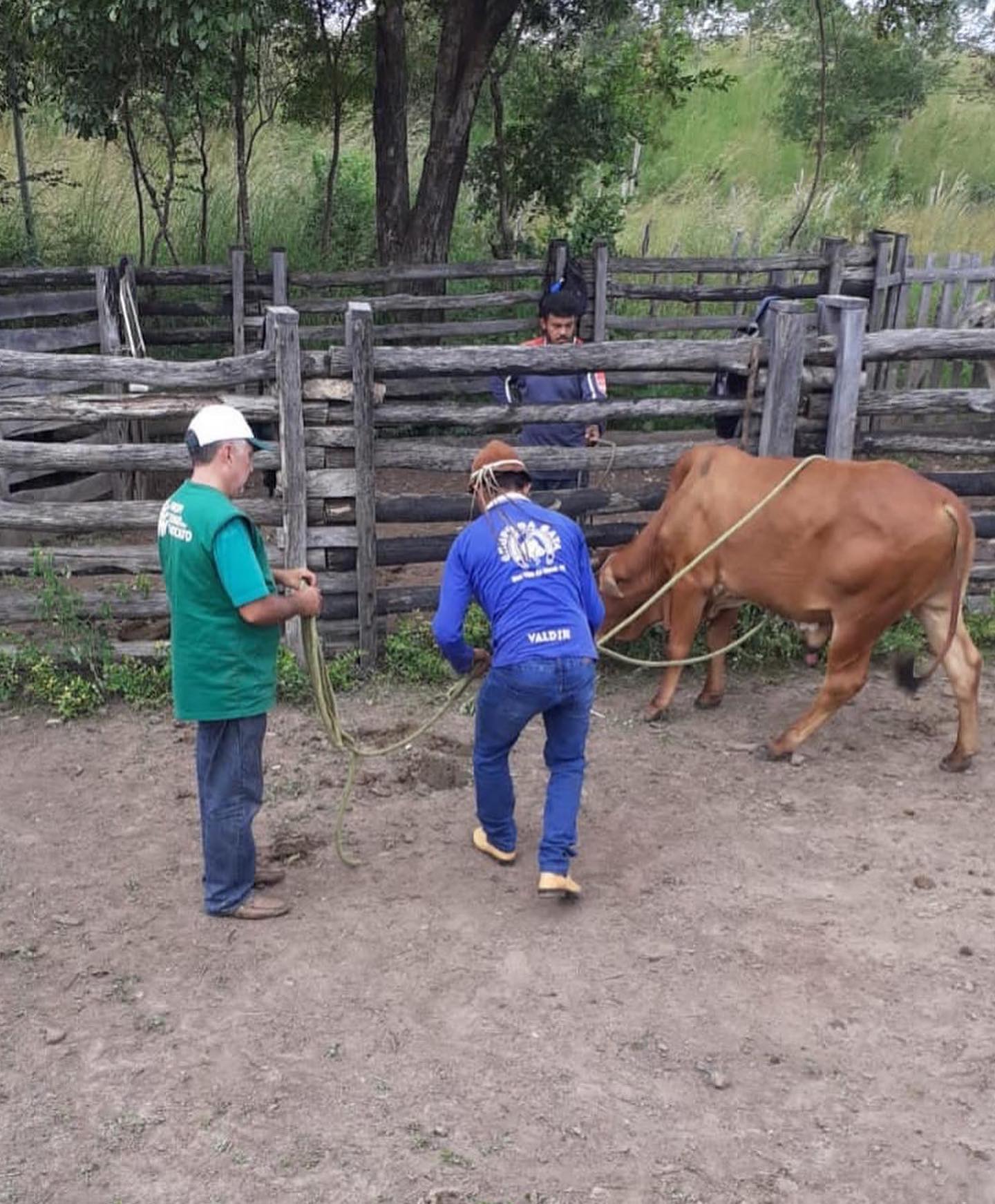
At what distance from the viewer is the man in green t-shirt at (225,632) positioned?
14.1ft

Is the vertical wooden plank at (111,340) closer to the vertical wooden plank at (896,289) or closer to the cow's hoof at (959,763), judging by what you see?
the cow's hoof at (959,763)

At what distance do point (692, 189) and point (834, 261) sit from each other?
11175 millimetres

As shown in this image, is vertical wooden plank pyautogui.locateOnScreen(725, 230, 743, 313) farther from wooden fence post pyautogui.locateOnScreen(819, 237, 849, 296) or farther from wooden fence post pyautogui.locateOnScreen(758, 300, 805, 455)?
wooden fence post pyautogui.locateOnScreen(758, 300, 805, 455)

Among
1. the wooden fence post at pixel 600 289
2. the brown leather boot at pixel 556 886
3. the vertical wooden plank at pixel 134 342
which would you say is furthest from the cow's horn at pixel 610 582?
the wooden fence post at pixel 600 289

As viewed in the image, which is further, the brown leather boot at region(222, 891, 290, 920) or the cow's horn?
the cow's horn

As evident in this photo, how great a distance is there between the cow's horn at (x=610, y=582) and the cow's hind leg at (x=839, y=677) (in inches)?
44.1

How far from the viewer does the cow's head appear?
6.57 metres

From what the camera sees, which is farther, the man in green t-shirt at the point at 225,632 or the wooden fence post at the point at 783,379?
the wooden fence post at the point at 783,379

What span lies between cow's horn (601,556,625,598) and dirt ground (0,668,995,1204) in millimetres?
767

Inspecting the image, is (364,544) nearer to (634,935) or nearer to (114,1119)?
(634,935)

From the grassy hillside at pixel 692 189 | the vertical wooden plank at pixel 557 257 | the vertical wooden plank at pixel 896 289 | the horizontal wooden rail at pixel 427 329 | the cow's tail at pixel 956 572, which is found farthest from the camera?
the grassy hillside at pixel 692 189

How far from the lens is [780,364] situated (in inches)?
272

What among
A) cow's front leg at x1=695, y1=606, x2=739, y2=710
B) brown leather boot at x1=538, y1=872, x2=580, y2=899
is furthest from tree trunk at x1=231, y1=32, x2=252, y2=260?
brown leather boot at x1=538, y1=872, x2=580, y2=899

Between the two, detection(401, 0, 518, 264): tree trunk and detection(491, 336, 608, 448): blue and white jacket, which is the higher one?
detection(401, 0, 518, 264): tree trunk
